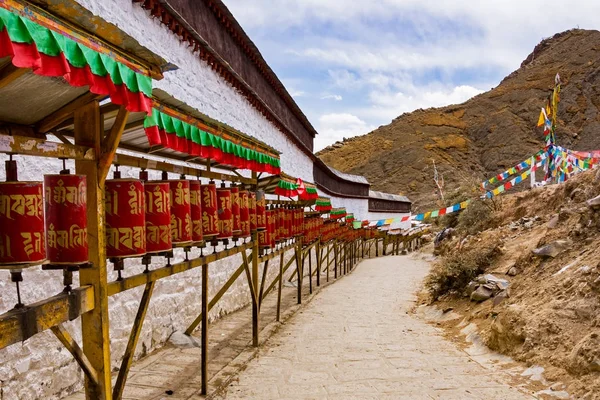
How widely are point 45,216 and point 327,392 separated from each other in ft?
10.1

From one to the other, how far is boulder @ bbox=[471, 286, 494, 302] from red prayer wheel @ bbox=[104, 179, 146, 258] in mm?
5792

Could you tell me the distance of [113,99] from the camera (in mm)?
2355

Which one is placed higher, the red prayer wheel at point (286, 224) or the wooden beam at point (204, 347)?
the red prayer wheel at point (286, 224)

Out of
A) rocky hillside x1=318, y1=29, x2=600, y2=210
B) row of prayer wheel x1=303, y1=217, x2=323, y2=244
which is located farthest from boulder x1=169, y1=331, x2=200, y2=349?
rocky hillside x1=318, y1=29, x2=600, y2=210

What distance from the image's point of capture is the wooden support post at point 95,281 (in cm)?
261

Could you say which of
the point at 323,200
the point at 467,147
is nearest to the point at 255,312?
the point at 323,200

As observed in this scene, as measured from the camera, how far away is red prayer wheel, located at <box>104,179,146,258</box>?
2.88 m

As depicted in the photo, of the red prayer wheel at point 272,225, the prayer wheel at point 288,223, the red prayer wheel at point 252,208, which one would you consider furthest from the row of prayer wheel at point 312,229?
the red prayer wheel at point 252,208

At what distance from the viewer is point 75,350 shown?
2449 mm

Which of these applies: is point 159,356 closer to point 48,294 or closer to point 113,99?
point 48,294

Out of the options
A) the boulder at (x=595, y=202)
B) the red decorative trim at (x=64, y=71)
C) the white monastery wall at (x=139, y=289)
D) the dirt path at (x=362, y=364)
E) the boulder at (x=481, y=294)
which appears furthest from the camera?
the boulder at (x=481, y=294)

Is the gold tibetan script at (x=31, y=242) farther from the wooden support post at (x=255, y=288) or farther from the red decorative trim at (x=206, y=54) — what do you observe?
the red decorative trim at (x=206, y=54)

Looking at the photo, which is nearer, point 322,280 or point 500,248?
point 500,248

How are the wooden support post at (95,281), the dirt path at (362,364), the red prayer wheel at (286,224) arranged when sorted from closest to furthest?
the wooden support post at (95,281) < the dirt path at (362,364) < the red prayer wheel at (286,224)
